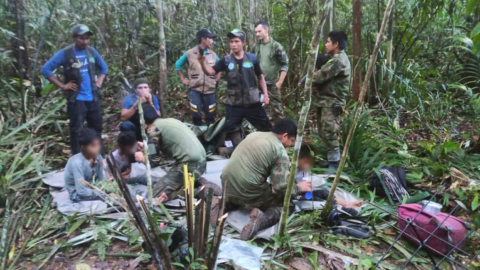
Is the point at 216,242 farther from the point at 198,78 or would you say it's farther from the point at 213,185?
the point at 198,78

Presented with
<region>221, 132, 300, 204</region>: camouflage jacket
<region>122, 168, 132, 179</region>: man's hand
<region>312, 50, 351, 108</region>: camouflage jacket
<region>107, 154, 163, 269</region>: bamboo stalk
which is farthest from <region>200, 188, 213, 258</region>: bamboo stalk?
<region>312, 50, 351, 108</region>: camouflage jacket

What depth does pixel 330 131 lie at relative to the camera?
195 inches


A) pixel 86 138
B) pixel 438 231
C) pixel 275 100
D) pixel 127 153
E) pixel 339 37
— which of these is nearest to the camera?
pixel 438 231

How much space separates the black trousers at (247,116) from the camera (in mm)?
5438

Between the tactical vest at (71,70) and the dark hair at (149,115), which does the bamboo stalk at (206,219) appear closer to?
the dark hair at (149,115)

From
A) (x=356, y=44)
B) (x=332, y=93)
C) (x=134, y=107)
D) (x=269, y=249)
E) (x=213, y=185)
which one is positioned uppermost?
(x=356, y=44)

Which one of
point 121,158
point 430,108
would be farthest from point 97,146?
point 430,108

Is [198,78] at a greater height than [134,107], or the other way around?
[198,78]

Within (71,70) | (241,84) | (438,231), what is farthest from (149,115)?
(438,231)

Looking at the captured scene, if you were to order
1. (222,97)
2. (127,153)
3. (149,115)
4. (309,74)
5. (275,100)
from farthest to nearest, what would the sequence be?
(222,97), (275,100), (127,153), (149,115), (309,74)

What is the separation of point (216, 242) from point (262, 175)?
117 centimetres

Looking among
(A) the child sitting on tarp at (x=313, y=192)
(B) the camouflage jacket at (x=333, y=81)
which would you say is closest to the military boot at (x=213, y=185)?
(A) the child sitting on tarp at (x=313, y=192)

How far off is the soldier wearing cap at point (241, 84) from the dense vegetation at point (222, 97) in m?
1.16

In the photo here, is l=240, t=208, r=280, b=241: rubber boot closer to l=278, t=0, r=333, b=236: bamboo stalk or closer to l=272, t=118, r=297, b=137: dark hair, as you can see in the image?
l=278, t=0, r=333, b=236: bamboo stalk
